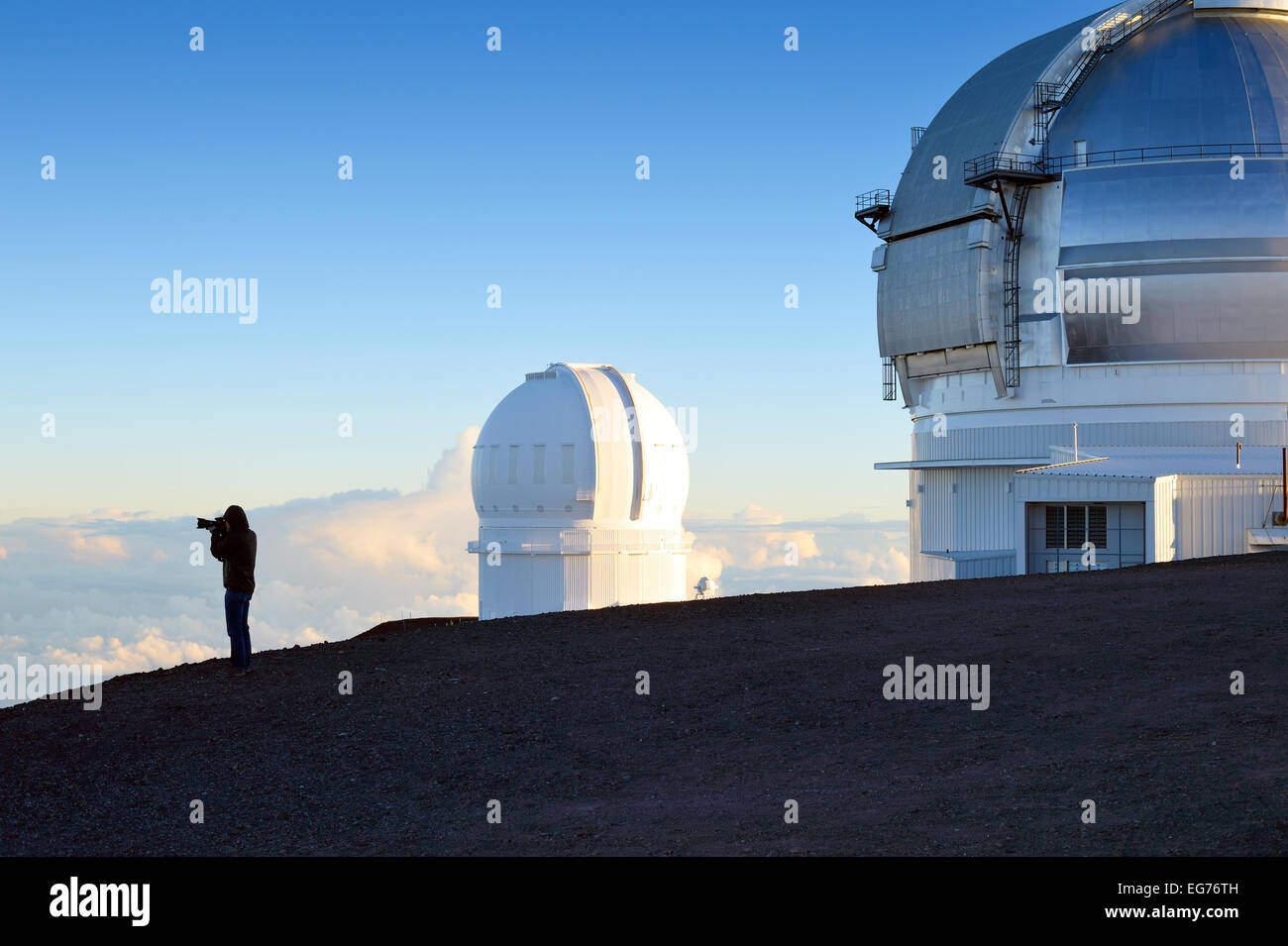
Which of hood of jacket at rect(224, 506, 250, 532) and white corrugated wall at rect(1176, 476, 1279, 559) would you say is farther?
white corrugated wall at rect(1176, 476, 1279, 559)

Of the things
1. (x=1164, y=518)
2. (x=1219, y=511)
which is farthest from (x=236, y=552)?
(x=1219, y=511)

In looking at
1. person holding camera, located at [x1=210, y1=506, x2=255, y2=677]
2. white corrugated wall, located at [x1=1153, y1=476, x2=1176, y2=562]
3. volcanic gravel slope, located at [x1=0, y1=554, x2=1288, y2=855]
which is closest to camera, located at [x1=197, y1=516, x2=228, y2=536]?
person holding camera, located at [x1=210, y1=506, x2=255, y2=677]

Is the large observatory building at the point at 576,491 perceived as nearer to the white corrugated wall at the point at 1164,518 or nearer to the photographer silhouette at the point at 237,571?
the white corrugated wall at the point at 1164,518

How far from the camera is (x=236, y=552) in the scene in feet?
41.1

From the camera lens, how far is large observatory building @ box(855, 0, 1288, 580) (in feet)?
93.3

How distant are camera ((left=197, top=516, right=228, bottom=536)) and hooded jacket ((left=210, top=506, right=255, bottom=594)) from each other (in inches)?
3.1

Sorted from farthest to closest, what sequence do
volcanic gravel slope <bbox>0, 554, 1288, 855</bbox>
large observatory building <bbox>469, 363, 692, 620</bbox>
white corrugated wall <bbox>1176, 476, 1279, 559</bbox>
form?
large observatory building <bbox>469, 363, 692, 620</bbox> → white corrugated wall <bbox>1176, 476, 1279, 559</bbox> → volcanic gravel slope <bbox>0, 554, 1288, 855</bbox>

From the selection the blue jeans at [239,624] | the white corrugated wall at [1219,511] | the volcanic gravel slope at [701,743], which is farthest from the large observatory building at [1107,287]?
the blue jeans at [239,624]

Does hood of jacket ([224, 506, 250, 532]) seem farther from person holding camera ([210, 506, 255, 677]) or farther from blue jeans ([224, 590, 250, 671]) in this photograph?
blue jeans ([224, 590, 250, 671])

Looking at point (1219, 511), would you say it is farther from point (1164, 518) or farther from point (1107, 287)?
point (1107, 287)

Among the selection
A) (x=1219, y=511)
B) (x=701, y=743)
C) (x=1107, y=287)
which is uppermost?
(x=1107, y=287)

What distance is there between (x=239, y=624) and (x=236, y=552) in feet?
2.62

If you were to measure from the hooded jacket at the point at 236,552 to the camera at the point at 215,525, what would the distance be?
79mm
